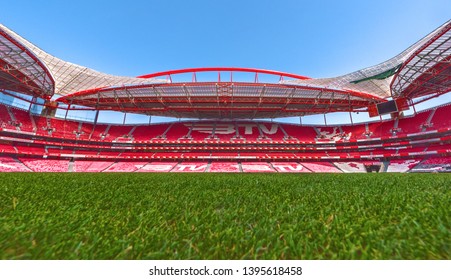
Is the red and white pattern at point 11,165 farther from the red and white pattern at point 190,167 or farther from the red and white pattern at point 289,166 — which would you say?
the red and white pattern at point 289,166

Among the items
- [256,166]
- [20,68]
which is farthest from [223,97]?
[20,68]

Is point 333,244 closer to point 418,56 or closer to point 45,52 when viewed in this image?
point 418,56

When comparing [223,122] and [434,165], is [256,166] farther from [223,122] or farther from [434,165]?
[434,165]

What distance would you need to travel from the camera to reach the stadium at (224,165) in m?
1.17

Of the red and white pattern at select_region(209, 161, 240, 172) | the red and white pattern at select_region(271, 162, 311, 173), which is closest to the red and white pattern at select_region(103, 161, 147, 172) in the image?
the red and white pattern at select_region(209, 161, 240, 172)

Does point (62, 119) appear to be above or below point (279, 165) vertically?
above

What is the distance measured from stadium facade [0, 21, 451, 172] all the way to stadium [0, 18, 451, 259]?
0.21 metres

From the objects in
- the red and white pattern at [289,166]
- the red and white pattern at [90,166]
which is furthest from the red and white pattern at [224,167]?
the red and white pattern at [90,166]

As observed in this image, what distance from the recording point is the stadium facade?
74.5 feet

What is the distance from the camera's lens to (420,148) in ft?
99.9

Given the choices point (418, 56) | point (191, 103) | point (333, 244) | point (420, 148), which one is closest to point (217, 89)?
point (191, 103)

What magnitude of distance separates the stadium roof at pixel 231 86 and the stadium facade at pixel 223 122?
0.14 m

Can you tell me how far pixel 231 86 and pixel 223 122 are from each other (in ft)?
59.5

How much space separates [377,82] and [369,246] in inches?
1275
